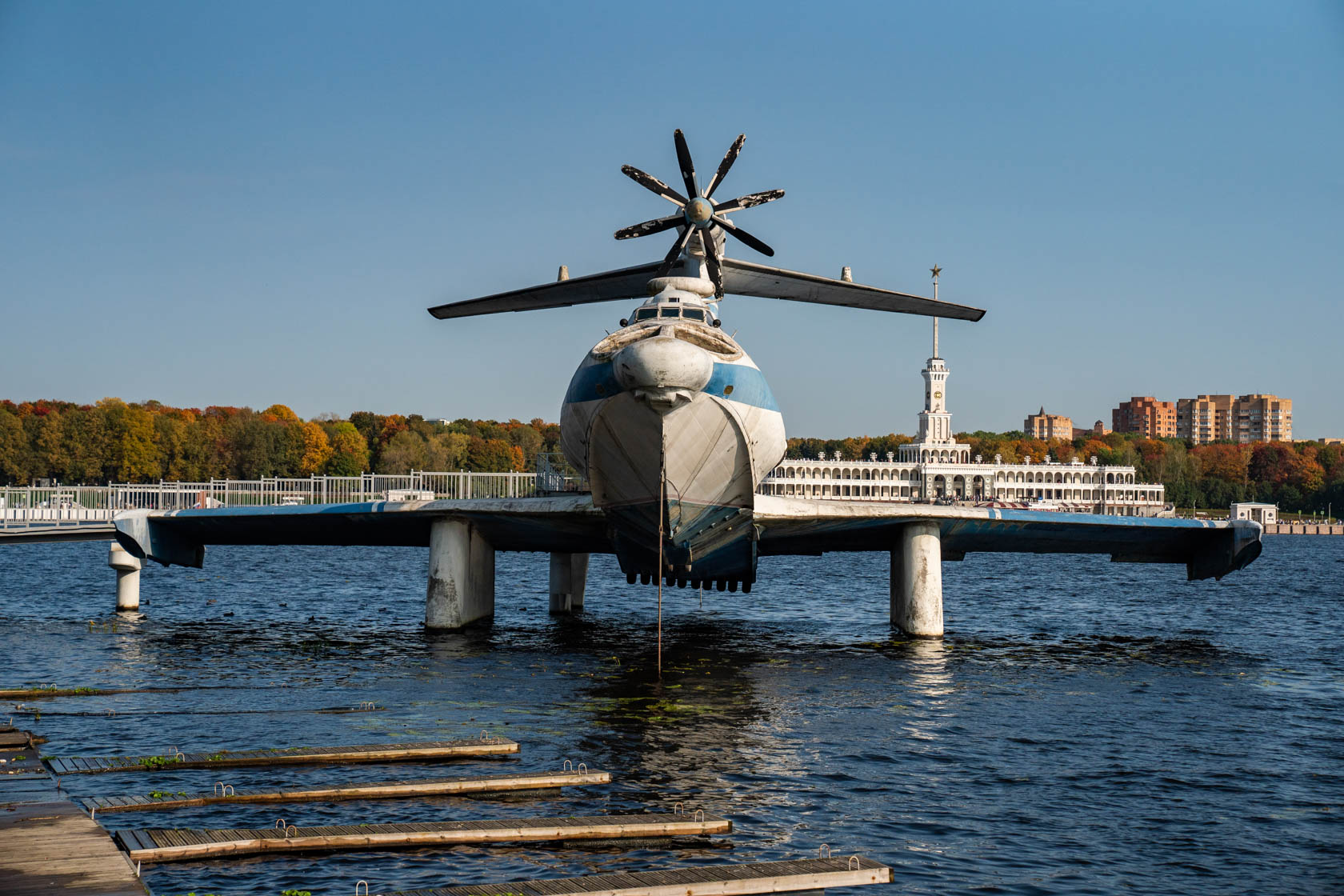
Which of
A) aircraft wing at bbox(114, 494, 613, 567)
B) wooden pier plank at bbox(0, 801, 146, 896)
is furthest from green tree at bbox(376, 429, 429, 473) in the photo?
wooden pier plank at bbox(0, 801, 146, 896)

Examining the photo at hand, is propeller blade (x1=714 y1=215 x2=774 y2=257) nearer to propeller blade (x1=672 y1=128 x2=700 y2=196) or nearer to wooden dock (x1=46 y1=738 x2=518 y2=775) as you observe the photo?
propeller blade (x1=672 y1=128 x2=700 y2=196)

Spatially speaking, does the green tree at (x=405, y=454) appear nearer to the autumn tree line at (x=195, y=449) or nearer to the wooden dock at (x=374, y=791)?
the autumn tree line at (x=195, y=449)

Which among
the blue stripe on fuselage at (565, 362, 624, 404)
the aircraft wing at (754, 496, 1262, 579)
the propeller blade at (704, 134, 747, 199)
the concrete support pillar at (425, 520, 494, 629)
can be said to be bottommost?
the concrete support pillar at (425, 520, 494, 629)

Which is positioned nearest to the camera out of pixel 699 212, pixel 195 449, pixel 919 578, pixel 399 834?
pixel 399 834

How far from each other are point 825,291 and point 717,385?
9706mm

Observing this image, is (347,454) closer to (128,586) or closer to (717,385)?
(128,586)

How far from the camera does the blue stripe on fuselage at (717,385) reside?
2464 cm

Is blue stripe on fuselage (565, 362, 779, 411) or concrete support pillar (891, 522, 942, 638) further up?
blue stripe on fuselage (565, 362, 779, 411)

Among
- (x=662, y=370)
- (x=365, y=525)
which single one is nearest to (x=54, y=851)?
(x=662, y=370)

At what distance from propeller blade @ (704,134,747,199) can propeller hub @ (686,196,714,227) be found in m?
5.57

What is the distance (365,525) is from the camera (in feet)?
109

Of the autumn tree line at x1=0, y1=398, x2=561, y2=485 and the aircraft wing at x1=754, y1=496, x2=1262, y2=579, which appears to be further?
the autumn tree line at x1=0, y1=398, x2=561, y2=485

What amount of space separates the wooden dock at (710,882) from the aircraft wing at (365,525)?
16.7m

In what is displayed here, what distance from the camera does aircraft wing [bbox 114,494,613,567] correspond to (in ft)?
98.1
